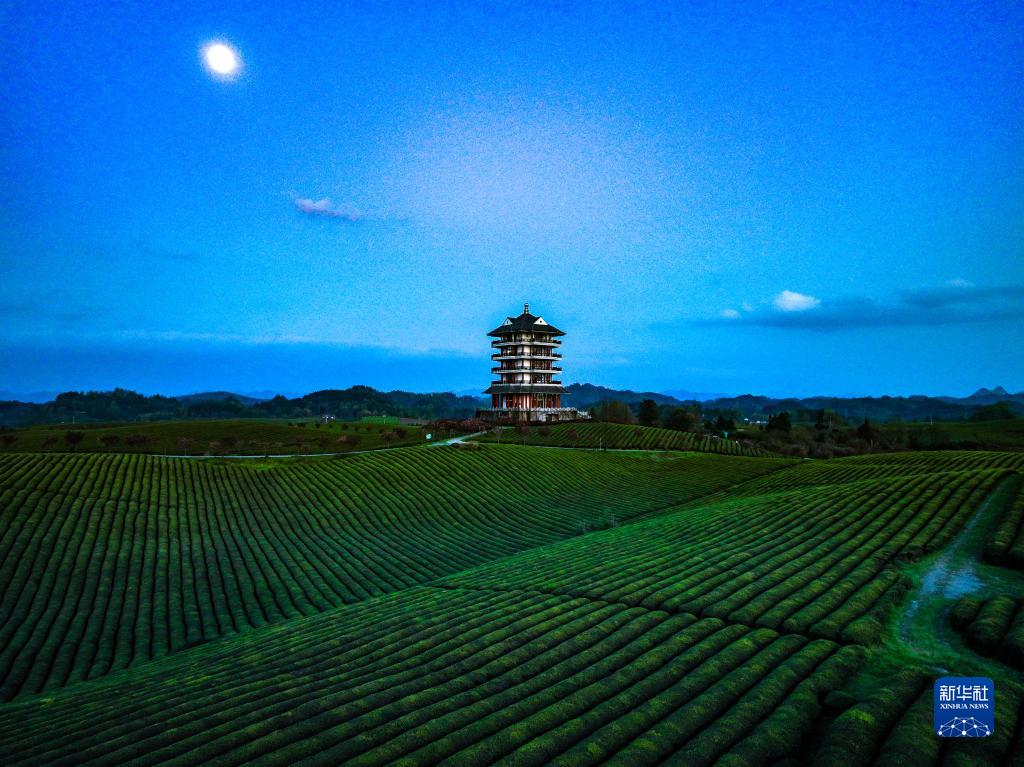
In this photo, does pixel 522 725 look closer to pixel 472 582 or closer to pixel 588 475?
pixel 472 582

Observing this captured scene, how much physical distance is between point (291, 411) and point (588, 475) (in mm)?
131597

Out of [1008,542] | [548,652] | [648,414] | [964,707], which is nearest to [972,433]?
[648,414]

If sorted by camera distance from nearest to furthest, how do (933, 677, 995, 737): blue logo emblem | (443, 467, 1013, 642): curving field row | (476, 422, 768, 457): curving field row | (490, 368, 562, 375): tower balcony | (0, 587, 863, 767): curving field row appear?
(933, 677, 995, 737): blue logo emblem < (0, 587, 863, 767): curving field row < (443, 467, 1013, 642): curving field row < (476, 422, 768, 457): curving field row < (490, 368, 562, 375): tower balcony

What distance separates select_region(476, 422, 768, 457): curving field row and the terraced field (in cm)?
3362

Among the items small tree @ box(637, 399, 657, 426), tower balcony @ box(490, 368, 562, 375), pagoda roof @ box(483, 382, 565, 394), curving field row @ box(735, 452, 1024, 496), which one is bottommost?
curving field row @ box(735, 452, 1024, 496)

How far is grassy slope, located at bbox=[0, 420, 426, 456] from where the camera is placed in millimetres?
57719

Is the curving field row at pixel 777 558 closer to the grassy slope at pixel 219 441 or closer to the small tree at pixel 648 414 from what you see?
the grassy slope at pixel 219 441

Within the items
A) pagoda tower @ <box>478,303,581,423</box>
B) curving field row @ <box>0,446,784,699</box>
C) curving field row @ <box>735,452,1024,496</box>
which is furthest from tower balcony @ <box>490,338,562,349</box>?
curving field row @ <box>735,452,1024,496</box>

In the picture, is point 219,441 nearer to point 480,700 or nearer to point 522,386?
point 522,386

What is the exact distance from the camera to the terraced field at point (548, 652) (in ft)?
27.4

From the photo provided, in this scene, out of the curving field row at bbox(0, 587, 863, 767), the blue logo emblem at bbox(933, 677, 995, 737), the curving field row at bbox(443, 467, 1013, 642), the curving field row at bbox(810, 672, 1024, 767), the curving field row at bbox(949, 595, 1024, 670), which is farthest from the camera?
the curving field row at bbox(443, 467, 1013, 642)

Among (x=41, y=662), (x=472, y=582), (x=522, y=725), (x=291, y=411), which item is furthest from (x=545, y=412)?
(x=291, y=411)

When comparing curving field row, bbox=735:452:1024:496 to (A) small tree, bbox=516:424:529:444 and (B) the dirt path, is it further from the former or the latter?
(A) small tree, bbox=516:424:529:444

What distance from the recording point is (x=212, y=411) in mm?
146250
